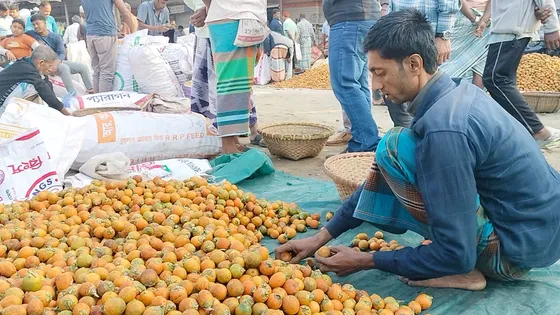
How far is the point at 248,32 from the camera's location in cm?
387

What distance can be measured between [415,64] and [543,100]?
531cm

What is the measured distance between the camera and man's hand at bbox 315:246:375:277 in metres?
1.93

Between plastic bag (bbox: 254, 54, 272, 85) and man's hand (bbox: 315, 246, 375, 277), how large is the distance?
997 centimetres

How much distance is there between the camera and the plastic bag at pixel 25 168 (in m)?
2.90

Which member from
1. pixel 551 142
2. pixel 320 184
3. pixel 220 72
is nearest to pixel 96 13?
pixel 220 72

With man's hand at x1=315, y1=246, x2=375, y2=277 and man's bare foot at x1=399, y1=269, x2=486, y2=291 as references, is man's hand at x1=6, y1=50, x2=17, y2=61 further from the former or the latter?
man's bare foot at x1=399, y1=269, x2=486, y2=291

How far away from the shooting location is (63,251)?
79.7 inches

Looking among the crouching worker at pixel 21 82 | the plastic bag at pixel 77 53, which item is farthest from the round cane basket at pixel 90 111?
the plastic bag at pixel 77 53

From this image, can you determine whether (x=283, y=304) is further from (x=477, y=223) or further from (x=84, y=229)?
(x=84, y=229)

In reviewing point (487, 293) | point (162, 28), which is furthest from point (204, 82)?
point (162, 28)

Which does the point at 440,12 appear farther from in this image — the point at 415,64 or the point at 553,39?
the point at 415,64

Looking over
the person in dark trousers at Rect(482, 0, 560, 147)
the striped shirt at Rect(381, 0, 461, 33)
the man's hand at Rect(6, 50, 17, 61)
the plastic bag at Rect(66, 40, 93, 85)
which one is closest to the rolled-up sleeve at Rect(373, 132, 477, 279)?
the striped shirt at Rect(381, 0, 461, 33)

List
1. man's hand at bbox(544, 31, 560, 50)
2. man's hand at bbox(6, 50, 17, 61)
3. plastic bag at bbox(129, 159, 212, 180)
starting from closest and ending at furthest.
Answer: plastic bag at bbox(129, 159, 212, 180) < man's hand at bbox(544, 31, 560, 50) < man's hand at bbox(6, 50, 17, 61)

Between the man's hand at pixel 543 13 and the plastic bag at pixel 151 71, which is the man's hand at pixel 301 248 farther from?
the plastic bag at pixel 151 71
